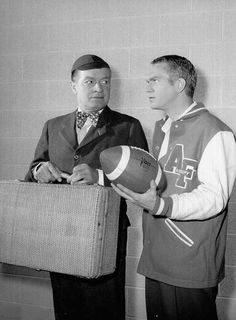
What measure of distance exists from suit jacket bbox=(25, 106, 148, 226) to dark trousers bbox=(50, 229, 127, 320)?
289 mm

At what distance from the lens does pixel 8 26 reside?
292cm

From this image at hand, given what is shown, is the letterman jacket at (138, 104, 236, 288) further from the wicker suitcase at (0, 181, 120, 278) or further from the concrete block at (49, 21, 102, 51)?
the concrete block at (49, 21, 102, 51)

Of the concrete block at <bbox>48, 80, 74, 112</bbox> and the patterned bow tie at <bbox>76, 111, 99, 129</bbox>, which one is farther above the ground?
the concrete block at <bbox>48, 80, 74, 112</bbox>

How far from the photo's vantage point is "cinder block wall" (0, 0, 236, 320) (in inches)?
102

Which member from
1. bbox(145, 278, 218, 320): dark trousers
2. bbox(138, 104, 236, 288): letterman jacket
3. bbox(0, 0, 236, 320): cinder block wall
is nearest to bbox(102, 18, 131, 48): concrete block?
bbox(0, 0, 236, 320): cinder block wall

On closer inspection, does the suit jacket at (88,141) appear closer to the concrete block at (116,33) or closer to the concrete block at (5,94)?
the concrete block at (116,33)

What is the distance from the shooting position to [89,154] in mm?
1959

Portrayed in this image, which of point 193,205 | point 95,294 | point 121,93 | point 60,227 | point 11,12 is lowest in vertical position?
point 95,294

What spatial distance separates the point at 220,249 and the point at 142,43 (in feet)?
4.76

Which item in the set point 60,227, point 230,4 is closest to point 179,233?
point 60,227

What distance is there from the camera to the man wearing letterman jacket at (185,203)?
1.59m

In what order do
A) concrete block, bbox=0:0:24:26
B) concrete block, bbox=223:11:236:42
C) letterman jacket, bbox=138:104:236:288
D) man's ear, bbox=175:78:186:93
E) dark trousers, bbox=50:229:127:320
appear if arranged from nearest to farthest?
letterman jacket, bbox=138:104:236:288 < man's ear, bbox=175:78:186:93 < dark trousers, bbox=50:229:127:320 < concrete block, bbox=223:11:236:42 < concrete block, bbox=0:0:24:26

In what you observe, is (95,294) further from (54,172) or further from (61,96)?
(61,96)

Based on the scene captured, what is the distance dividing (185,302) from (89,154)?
0.72m
